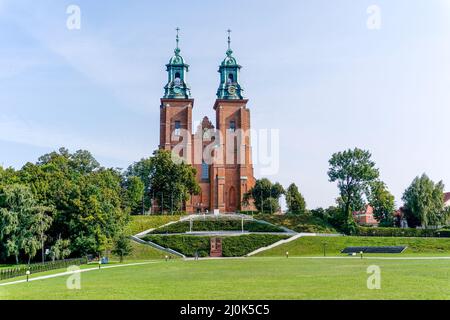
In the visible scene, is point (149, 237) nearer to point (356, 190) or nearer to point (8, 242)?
point (8, 242)

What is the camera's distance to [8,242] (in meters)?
39.0

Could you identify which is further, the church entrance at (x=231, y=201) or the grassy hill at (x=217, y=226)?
the church entrance at (x=231, y=201)

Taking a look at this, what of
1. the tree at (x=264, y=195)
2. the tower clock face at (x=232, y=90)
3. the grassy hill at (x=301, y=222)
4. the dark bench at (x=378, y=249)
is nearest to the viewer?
the dark bench at (x=378, y=249)

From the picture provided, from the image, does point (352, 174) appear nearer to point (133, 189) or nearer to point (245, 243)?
point (245, 243)

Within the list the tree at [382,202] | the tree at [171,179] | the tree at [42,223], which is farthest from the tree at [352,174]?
the tree at [42,223]

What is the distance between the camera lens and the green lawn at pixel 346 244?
47.6 meters

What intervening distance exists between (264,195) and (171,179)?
16131mm

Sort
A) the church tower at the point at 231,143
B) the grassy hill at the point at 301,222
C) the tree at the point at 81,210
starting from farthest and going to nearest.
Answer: the church tower at the point at 231,143
the grassy hill at the point at 301,222
the tree at the point at 81,210

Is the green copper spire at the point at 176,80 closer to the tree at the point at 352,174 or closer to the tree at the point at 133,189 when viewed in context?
the tree at the point at 133,189

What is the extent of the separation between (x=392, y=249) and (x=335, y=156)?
77.0 feet

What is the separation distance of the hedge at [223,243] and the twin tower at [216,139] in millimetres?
23635
